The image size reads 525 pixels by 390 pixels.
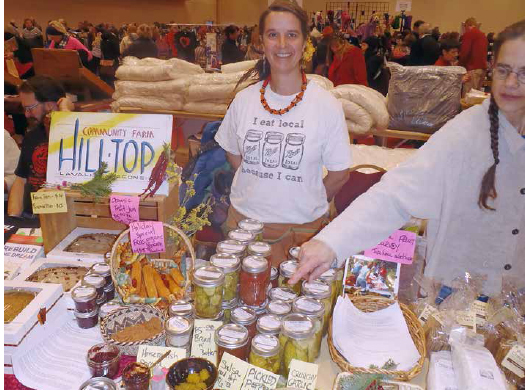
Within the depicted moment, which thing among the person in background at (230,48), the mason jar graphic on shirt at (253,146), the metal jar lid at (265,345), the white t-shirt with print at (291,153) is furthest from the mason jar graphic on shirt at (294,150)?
the person in background at (230,48)

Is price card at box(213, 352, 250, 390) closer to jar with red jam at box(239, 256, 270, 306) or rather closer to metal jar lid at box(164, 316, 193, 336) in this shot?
metal jar lid at box(164, 316, 193, 336)

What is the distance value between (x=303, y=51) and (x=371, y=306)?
128 cm

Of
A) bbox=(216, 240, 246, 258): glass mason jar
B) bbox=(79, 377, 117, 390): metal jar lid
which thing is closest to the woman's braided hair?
bbox=(216, 240, 246, 258): glass mason jar

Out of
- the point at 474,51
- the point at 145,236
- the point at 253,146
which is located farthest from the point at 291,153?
the point at 474,51

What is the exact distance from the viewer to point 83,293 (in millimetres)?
1534

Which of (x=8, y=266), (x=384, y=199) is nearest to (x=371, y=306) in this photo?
(x=384, y=199)

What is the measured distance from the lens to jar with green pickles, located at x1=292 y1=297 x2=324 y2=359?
1319 mm

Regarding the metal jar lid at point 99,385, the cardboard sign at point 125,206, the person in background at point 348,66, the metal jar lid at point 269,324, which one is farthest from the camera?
the person in background at point 348,66

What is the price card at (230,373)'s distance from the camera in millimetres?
1194

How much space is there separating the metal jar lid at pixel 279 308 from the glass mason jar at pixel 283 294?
0.09 feet

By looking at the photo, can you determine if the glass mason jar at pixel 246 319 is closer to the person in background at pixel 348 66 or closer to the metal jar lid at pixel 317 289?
the metal jar lid at pixel 317 289

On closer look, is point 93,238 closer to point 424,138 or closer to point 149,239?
point 149,239

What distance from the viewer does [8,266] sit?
187 centimetres

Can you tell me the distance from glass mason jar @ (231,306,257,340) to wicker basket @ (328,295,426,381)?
0.24 metres
